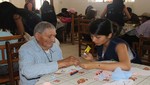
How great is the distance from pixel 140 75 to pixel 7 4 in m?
2.23

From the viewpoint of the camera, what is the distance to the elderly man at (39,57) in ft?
5.45

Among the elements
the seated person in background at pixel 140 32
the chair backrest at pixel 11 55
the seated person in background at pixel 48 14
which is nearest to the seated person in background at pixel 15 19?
the chair backrest at pixel 11 55

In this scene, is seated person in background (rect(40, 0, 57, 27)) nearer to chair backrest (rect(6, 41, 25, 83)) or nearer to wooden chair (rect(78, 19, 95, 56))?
wooden chair (rect(78, 19, 95, 56))

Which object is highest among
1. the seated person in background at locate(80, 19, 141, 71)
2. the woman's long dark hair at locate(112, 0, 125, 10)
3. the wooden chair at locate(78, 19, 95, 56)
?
the woman's long dark hair at locate(112, 0, 125, 10)

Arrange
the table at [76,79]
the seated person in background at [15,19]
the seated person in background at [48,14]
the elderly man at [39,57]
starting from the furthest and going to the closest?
the seated person in background at [48,14] → the seated person in background at [15,19] → the elderly man at [39,57] → the table at [76,79]

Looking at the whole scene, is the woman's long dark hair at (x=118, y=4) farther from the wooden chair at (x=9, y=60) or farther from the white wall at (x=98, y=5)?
the white wall at (x=98, y=5)

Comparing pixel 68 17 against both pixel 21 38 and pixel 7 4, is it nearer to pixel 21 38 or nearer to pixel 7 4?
pixel 7 4

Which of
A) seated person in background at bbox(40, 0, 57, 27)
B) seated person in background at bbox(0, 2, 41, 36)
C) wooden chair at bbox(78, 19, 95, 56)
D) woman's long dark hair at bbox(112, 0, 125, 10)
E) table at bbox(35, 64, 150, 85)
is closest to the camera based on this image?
table at bbox(35, 64, 150, 85)

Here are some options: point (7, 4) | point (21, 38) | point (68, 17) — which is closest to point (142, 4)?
point (68, 17)

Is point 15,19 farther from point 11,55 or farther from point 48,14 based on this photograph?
point 48,14

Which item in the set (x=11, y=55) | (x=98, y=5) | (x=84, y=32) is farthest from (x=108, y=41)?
(x=98, y=5)

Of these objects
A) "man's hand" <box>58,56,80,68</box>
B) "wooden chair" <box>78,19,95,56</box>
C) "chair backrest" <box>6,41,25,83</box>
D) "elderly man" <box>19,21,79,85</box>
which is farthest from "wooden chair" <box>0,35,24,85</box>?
"wooden chair" <box>78,19,95,56</box>

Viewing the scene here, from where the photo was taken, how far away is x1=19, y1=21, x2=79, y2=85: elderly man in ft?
5.45

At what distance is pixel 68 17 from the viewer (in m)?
6.59
